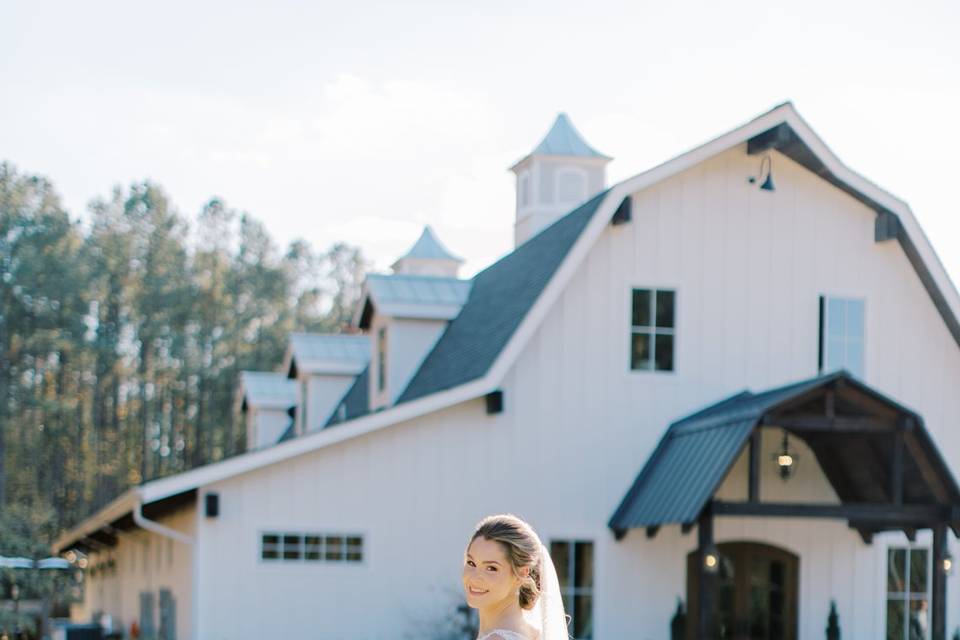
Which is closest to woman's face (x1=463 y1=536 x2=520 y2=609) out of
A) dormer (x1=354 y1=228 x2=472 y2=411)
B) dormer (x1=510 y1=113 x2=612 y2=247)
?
dormer (x1=354 y1=228 x2=472 y2=411)

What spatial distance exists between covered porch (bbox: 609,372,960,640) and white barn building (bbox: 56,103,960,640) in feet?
0.10

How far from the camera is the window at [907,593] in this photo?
19.3 m

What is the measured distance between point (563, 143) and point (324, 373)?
574 cm

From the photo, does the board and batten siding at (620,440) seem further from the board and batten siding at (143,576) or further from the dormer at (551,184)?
the dormer at (551,184)

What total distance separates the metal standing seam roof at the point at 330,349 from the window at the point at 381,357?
4135 mm

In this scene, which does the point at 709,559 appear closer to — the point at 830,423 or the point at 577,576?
the point at 830,423

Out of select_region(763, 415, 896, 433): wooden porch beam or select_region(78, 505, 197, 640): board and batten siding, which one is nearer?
select_region(763, 415, 896, 433): wooden porch beam

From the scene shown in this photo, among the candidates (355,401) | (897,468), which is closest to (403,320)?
(355,401)

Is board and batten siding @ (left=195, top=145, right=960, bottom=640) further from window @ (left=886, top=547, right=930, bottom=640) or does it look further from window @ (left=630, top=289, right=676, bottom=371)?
window @ (left=886, top=547, right=930, bottom=640)

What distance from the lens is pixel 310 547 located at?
1773 centimetres

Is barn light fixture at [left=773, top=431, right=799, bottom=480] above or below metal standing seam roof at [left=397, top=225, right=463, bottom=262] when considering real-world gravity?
below

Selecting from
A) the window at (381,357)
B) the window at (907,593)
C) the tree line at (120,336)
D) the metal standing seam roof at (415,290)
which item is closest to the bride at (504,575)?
the window at (907,593)

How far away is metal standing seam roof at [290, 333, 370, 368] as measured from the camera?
27.4m

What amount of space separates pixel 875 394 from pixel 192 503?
7.78 metres
